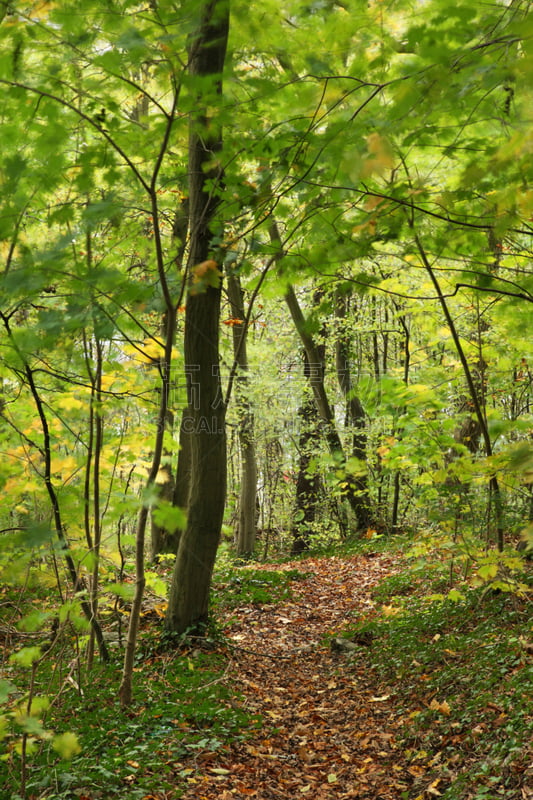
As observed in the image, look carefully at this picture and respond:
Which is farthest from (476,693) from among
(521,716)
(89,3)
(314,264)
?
(89,3)

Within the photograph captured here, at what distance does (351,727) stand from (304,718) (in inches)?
15.3

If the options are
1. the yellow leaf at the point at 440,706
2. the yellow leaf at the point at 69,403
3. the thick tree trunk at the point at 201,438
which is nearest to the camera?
the yellow leaf at the point at 440,706

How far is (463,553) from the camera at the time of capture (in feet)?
16.5

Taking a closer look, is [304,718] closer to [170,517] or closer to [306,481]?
[170,517]

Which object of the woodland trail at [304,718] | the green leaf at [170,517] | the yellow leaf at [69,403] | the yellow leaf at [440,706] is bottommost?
the woodland trail at [304,718]

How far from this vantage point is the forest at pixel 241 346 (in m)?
2.88

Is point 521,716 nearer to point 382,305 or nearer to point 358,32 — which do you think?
point 358,32

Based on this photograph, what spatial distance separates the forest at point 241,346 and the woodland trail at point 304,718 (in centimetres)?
3

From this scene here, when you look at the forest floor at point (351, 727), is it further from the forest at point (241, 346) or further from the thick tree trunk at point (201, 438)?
the thick tree trunk at point (201, 438)

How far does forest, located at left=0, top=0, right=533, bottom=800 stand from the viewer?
288 centimetres

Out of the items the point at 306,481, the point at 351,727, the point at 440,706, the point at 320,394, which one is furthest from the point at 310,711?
the point at 306,481

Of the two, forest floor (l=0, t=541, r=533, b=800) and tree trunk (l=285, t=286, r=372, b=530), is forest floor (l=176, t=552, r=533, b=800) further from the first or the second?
tree trunk (l=285, t=286, r=372, b=530)

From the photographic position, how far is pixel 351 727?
164 inches

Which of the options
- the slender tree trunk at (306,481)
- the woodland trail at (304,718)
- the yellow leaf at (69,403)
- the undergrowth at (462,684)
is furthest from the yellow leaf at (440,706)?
the slender tree trunk at (306,481)
